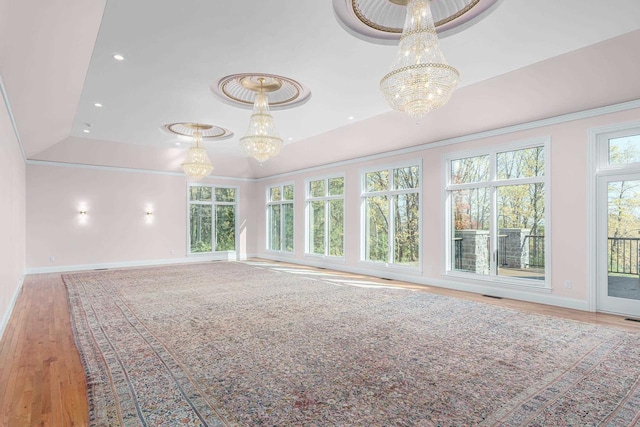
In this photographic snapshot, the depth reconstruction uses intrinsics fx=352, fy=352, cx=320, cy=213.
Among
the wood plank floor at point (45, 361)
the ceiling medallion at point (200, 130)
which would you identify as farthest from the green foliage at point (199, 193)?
the wood plank floor at point (45, 361)

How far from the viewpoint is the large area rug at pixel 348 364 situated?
2486 mm

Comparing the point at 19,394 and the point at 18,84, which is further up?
the point at 18,84

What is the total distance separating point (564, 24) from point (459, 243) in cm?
439

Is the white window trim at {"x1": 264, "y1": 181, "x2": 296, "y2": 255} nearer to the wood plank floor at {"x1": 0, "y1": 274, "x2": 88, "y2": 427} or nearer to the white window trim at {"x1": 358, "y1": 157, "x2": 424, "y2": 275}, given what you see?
the white window trim at {"x1": 358, "y1": 157, "x2": 424, "y2": 275}

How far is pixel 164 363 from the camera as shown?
3330 millimetres

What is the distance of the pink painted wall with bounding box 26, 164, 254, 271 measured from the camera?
30.2 feet

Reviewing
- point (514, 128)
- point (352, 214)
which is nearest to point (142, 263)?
point (352, 214)

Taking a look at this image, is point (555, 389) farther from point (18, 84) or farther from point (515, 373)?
point (18, 84)

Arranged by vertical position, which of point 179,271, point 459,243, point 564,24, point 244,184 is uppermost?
point 564,24

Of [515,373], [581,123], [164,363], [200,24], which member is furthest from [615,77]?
[164,363]

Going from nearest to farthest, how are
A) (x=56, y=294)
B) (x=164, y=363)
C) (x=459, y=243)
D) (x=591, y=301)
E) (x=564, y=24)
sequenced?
(x=164, y=363) < (x=564, y=24) < (x=591, y=301) < (x=56, y=294) < (x=459, y=243)

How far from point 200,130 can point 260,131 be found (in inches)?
127

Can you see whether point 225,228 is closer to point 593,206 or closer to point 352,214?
point 352,214

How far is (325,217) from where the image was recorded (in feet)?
34.3
